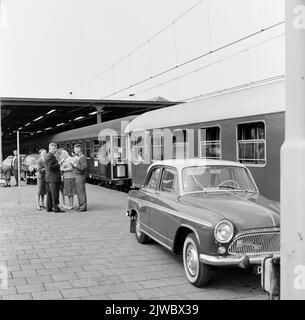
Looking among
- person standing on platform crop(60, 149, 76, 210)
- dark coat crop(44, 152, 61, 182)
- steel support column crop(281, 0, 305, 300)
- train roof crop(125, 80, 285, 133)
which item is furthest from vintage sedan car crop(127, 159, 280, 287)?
person standing on platform crop(60, 149, 76, 210)

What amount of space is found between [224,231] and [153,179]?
2553mm

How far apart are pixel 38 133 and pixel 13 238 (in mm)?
59867

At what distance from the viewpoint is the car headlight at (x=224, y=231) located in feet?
16.5

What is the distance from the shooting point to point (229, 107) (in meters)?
10.1

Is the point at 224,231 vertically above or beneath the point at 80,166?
beneath

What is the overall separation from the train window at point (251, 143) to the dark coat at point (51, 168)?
467 centimetres

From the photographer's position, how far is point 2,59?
135 inches

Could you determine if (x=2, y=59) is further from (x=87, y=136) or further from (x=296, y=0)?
(x=87, y=136)

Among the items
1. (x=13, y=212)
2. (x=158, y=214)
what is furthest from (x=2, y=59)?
(x=13, y=212)

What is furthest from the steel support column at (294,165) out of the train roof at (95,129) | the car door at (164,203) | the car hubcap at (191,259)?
the train roof at (95,129)

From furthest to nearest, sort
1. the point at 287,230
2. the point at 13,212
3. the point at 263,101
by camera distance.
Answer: the point at 13,212 → the point at 263,101 → the point at 287,230

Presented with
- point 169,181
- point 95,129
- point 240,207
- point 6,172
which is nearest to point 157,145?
point 169,181

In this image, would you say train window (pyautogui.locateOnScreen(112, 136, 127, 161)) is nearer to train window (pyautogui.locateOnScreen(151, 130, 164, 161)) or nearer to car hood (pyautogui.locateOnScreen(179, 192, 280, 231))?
train window (pyautogui.locateOnScreen(151, 130, 164, 161))

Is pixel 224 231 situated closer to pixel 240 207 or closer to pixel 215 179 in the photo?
pixel 240 207
